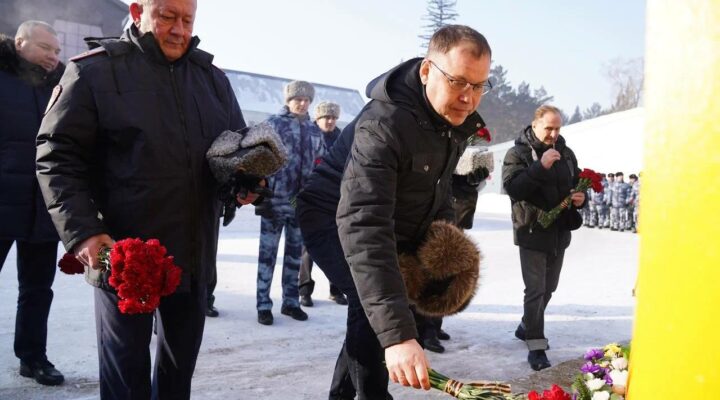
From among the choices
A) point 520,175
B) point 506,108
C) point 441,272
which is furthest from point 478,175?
point 506,108

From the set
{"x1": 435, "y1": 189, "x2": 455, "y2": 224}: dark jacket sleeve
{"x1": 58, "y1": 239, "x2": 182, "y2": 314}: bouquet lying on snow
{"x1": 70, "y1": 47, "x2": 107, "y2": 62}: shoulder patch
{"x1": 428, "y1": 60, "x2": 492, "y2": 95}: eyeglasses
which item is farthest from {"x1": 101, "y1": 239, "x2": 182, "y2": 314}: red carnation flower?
{"x1": 435, "y1": 189, "x2": 455, "y2": 224}: dark jacket sleeve

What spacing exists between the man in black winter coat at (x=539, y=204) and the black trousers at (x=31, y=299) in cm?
330

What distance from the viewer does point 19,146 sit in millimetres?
3875

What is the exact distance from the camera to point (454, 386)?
79.0 inches

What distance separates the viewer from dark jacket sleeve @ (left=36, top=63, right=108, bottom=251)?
2.44 m

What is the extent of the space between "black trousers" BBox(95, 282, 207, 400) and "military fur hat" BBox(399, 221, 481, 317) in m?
0.89

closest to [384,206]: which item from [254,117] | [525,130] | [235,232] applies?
[525,130]

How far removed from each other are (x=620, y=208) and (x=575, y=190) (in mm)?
18408

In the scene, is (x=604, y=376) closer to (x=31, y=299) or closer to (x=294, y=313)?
(x=31, y=299)

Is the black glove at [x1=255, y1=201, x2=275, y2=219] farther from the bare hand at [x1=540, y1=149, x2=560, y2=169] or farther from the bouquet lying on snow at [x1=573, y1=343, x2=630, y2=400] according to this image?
the bare hand at [x1=540, y1=149, x2=560, y2=169]

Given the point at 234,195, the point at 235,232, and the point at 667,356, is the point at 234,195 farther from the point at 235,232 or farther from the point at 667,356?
the point at 235,232

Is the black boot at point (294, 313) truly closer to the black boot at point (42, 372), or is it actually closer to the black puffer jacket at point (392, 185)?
the black boot at point (42, 372)

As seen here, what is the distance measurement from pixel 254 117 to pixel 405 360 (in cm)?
4684

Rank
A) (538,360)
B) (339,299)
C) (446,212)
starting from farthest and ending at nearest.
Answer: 1. (339,299)
2. (538,360)
3. (446,212)
